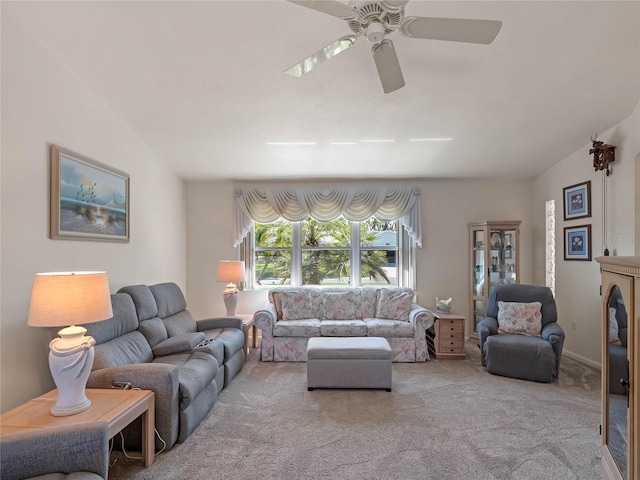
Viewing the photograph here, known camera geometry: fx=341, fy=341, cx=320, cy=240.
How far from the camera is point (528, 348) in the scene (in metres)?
3.62

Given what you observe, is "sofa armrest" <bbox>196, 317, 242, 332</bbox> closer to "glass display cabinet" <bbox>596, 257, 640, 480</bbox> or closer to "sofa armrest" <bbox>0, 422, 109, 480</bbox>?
"sofa armrest" <bbox>0, 422, 109, 480</bbox>

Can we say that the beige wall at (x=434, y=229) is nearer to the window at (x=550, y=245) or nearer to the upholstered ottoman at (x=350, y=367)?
the window at (x=550, y=245)

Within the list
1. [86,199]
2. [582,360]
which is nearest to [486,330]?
[582,360]

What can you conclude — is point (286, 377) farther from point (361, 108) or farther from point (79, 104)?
point (79, 104)

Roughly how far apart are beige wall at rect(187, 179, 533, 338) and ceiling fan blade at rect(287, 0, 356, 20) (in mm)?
3755

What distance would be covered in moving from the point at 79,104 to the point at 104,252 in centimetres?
132

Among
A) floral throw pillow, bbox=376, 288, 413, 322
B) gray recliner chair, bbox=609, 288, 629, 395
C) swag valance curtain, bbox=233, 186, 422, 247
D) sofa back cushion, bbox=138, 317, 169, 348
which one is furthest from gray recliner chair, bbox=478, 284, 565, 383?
sofa back cushion, bbox=138, 317, 169, 348

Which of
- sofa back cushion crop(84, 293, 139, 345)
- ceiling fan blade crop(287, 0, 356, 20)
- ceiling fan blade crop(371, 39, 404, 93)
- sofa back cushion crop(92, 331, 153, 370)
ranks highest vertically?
ceiling fan blade crop(287, 0, 356, 20)

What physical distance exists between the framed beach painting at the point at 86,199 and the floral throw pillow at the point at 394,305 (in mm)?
3312

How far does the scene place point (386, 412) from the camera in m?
2.95

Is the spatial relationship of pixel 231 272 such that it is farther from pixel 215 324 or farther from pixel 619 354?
pixel 619 354

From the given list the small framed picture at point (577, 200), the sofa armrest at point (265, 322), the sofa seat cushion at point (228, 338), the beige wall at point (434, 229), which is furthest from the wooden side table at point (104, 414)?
the small framed picture at point (577, 200)

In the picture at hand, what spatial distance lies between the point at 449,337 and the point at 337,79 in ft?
11.3

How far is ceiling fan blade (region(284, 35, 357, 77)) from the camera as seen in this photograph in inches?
74.1
